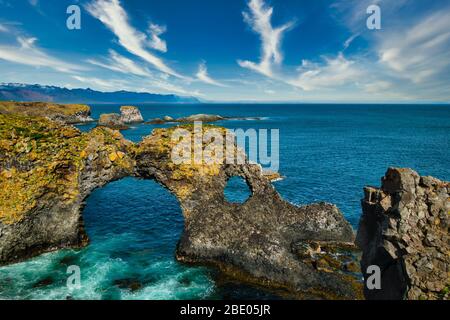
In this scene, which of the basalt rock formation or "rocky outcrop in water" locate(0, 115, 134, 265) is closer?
the basalt rock formation

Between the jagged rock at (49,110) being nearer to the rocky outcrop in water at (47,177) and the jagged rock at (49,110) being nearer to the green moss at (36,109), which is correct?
the green moss at (36,109)

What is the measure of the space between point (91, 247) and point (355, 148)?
92073 mm

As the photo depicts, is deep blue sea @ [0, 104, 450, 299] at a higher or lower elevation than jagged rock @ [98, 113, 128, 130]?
lower

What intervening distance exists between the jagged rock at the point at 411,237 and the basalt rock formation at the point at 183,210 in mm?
4231

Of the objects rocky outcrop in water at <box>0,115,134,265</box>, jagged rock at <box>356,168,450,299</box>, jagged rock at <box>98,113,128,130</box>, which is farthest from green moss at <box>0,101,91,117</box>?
jagged rock at <box>356,168,450,299</box>

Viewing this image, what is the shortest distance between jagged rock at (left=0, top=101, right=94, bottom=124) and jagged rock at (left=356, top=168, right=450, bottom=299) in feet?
487

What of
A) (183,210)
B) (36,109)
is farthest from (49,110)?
(183,210)

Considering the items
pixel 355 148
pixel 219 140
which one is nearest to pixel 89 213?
pixel 219 140

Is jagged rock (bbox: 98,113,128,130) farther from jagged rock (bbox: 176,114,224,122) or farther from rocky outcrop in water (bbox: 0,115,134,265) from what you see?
rocky outcrop in water (bbox: 0,115,134,265)

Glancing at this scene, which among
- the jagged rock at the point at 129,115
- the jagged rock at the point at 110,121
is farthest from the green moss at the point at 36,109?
the jagged rock at the point at 129,115

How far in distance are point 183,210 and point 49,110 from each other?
142m

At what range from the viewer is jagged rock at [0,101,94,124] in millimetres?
139238

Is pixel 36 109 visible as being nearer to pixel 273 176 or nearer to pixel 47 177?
pixel 273 176
